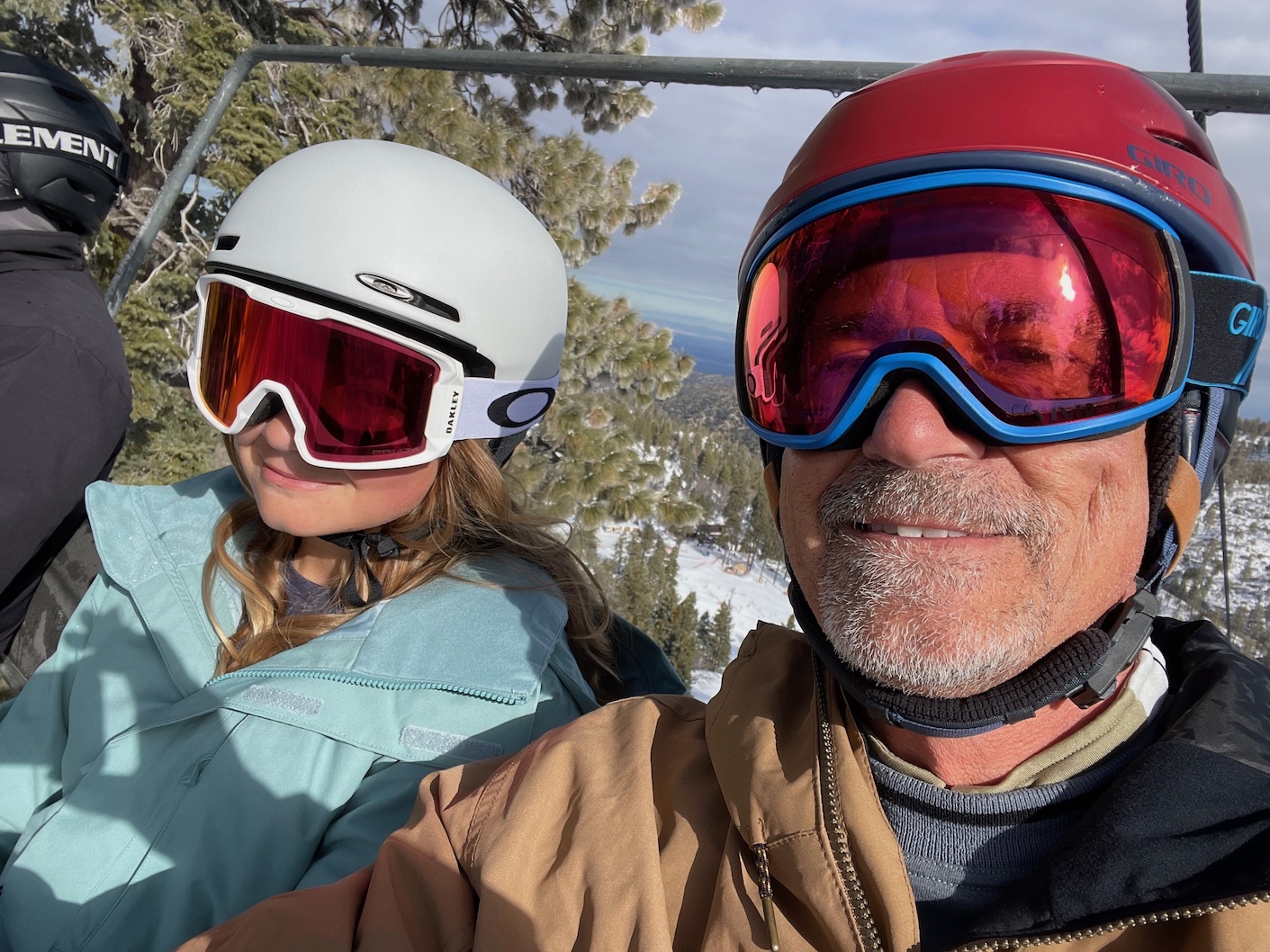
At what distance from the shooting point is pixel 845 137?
1308 mm

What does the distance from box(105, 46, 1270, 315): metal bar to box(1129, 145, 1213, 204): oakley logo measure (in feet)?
1.22

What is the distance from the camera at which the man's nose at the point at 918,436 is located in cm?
114

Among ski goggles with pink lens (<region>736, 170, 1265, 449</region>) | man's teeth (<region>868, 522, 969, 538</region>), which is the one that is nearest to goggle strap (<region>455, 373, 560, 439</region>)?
ski goggles with pink lens (<region>736, 170, 1265, 449</region>)

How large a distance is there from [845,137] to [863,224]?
194 mm

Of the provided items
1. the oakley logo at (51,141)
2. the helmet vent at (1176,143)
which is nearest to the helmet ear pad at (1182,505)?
the helmet vent at (1176,143)

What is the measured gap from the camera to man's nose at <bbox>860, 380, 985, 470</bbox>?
Result: 1.14 m

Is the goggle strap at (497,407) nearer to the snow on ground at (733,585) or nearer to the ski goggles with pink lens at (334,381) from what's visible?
the ski goggles with pink lens at (334,381)

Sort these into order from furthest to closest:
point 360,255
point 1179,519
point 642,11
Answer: point 642,11
point 360,255
point 1179,519

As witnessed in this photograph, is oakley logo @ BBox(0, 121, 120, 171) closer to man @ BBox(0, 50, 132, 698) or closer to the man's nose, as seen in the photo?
man @ BBox(0, 50, 132, 698)

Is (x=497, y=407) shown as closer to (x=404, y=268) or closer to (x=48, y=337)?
(x=404, y=268)

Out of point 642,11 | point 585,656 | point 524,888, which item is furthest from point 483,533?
point 642,11

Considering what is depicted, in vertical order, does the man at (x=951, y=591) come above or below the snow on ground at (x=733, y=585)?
above

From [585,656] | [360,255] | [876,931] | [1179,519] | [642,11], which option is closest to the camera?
[876,931]

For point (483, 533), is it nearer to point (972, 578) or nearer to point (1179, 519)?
point (972, 578)
